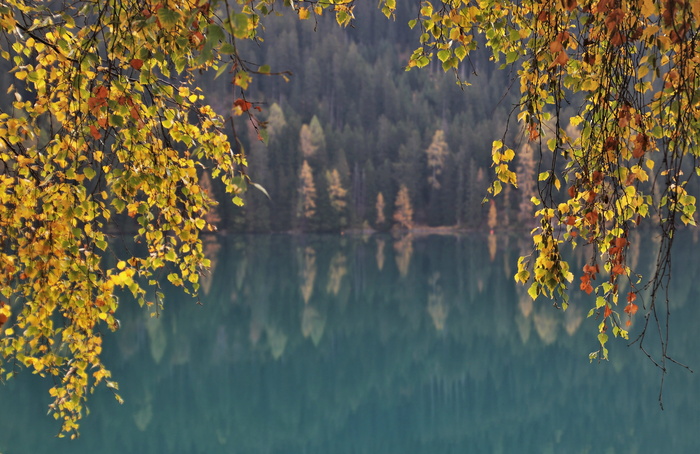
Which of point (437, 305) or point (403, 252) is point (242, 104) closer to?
point (437, 305)

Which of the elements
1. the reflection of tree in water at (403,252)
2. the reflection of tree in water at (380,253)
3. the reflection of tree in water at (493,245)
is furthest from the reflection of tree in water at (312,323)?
the reflection of tree in water at (493,245)

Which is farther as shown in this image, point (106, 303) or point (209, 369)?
point (209, 369)

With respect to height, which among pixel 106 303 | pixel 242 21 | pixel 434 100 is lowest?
pixel 106 303

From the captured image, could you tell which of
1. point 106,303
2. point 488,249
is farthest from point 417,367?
point 488,249

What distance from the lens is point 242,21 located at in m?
1.64

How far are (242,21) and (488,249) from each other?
4780cm

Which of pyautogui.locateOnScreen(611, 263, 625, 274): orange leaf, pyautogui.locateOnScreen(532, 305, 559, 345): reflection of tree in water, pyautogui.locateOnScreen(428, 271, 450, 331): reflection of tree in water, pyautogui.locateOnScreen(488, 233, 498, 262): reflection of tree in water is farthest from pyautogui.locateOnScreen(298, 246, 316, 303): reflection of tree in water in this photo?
pyautogui.locateOnScreen(611, 263, 625, 274): orange leaf

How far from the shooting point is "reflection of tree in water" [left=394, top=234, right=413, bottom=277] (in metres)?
38.1

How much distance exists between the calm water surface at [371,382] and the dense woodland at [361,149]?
2471 centimetres

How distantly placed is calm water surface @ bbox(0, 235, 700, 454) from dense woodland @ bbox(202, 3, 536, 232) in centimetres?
2471

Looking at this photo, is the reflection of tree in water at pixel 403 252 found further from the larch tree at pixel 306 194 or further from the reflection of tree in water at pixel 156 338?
the reflection of tree in water at pixel 156 338

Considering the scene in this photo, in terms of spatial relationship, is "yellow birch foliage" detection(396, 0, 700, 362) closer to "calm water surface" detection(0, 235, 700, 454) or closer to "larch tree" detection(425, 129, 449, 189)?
"calm water surface" detection(0, 235, 700, 454)

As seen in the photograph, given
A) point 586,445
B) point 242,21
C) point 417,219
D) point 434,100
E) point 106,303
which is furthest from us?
point 434,100

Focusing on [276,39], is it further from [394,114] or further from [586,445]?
[586,445]
